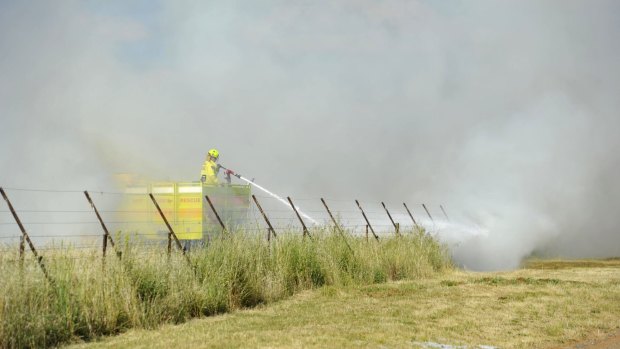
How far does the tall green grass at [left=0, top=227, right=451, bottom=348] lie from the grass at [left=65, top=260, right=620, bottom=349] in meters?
0.36

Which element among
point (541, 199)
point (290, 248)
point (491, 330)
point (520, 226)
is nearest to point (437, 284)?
point (290, 248)

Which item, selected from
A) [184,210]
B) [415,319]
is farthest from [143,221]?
[415,319]

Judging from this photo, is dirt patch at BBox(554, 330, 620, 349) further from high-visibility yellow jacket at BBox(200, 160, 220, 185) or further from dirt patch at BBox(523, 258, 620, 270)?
high-visibility yellow jacket at BBox(200, 160, 220, 185)

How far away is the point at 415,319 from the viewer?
1179 cm

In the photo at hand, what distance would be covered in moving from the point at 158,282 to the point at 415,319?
14.6ft

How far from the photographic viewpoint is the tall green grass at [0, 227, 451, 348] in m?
9.45

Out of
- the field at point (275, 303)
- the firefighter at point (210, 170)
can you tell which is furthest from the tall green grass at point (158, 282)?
the firefighter at point (210, 170)

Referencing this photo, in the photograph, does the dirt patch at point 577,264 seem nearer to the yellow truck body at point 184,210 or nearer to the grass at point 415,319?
the grass at point 415,319

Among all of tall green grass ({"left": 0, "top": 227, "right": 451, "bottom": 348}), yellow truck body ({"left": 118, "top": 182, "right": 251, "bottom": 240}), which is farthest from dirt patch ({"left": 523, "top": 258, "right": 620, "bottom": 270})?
yellow truck body ({"left": 118, "top": 182, "right": 251, "bottom": 240})

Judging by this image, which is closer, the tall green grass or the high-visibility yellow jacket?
the tall green grass

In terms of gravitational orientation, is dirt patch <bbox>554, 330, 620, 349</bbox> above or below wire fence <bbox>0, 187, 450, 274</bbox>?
below

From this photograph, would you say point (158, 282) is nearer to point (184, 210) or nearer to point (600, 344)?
point (600, 344)

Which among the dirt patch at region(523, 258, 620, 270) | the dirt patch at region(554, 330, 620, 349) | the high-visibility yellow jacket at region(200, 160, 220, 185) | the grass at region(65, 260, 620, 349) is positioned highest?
the high-visibility yellow jacket at region(200, 160, 220, 185)

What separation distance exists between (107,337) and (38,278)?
4.35 feet
